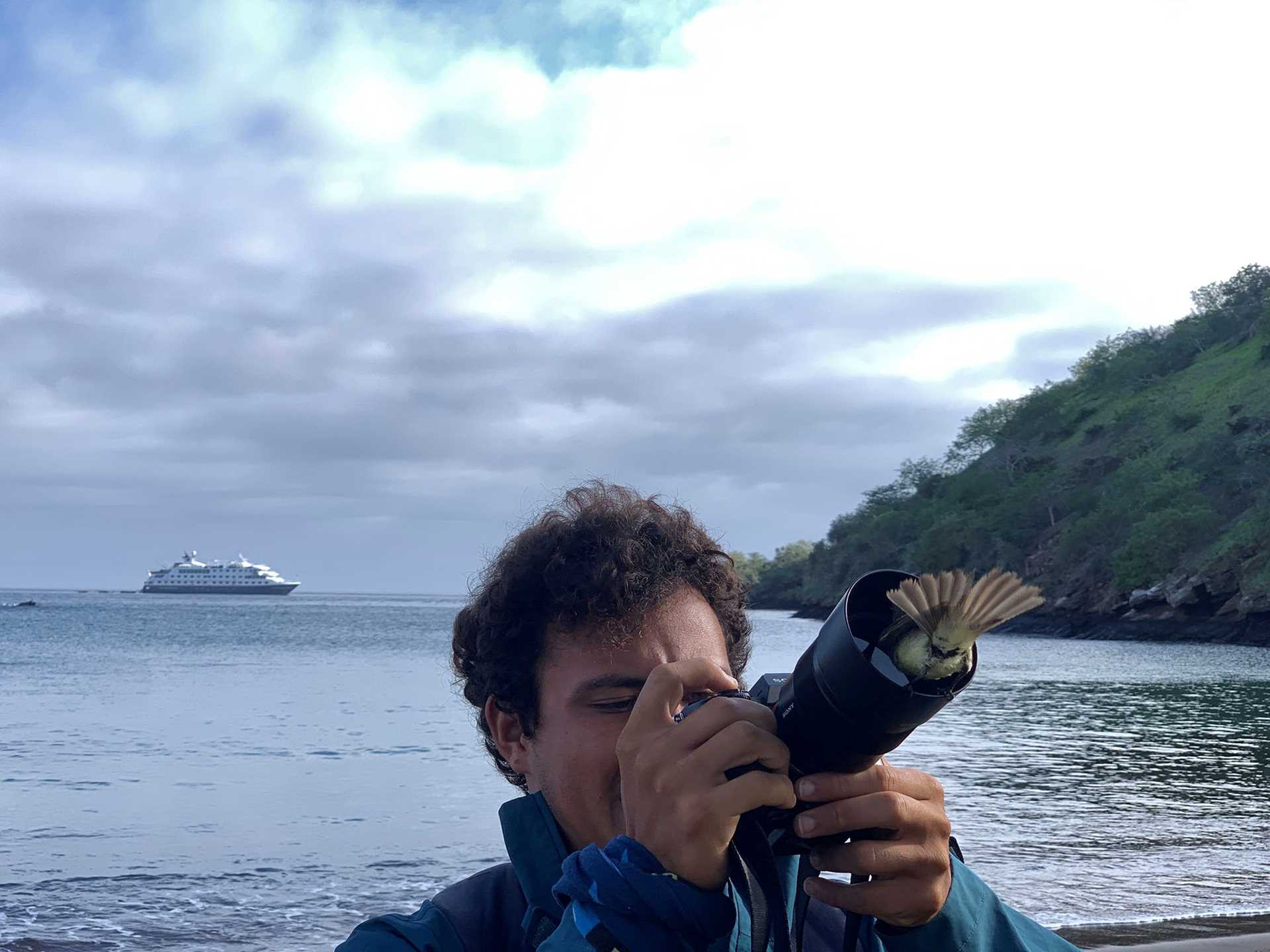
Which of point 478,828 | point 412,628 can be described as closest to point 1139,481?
point 412,628

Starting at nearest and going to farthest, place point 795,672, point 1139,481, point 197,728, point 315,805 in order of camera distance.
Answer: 1. point 795,672
2. point 315,805
3. point 197,728
4. point 1139,481

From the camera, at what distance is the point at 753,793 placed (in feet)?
4.73

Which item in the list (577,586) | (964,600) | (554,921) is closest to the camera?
(964,600)

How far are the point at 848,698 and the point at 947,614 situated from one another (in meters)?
0.19

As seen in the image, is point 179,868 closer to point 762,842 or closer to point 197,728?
point 762,842

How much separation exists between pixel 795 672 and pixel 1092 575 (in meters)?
69.0

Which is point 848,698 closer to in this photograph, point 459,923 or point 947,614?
point 947,614

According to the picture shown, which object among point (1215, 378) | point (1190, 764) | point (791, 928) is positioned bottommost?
point (1190, 764)

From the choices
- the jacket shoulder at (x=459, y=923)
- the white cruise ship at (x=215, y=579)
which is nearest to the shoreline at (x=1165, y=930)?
the jacket shoulder at (x=459, y=923)

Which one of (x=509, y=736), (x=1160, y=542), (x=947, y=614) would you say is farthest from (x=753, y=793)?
(x=1160, y=542)

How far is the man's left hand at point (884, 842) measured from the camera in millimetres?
1471

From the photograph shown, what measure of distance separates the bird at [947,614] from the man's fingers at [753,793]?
28 cm

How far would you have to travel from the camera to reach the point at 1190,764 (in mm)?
15914

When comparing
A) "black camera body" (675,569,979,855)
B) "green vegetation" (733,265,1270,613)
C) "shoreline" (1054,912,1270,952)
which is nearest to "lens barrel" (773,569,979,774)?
"black camera body" (675,569,979,855)
